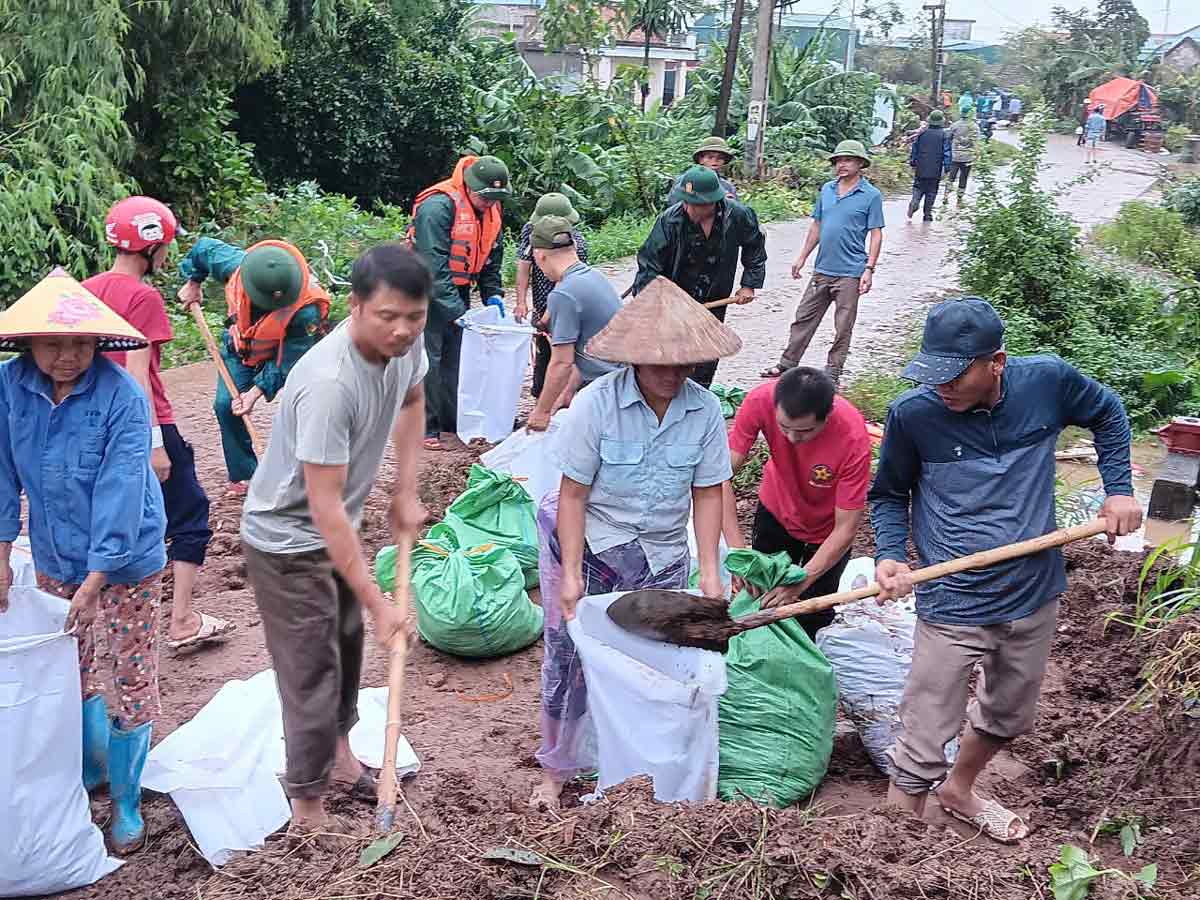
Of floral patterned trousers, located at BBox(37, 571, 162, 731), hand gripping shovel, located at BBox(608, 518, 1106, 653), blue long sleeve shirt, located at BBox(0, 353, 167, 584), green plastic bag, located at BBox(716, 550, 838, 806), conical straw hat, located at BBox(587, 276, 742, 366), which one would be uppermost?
conical straw hat, located at BBox(587, 276, 742, 366)

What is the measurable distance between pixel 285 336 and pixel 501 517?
46.6 inches

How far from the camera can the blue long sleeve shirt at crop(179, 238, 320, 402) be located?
4.83 metres

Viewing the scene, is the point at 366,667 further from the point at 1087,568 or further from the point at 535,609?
the point at 1087,568

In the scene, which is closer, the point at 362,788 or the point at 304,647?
the point at 304,647

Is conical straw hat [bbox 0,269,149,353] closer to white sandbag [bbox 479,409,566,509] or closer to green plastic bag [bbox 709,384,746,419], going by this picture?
white sandbag [bbox 479,409,566,509]

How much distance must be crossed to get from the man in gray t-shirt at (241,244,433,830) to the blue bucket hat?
1312 mm

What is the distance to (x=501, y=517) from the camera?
197 inches

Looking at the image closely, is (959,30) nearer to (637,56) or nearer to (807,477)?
(637,56)

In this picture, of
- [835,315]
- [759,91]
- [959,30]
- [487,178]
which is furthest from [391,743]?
[959,30]

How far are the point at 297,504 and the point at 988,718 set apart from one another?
205 centimetres

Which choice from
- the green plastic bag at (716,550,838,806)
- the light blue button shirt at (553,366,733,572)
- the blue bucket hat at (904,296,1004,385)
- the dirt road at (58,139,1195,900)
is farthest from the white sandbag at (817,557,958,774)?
the blue bucket hat at (904,296,1004,385)

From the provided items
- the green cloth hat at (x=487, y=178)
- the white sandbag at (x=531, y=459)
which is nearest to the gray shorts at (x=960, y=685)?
the white sandbag at (x=531, y=459)

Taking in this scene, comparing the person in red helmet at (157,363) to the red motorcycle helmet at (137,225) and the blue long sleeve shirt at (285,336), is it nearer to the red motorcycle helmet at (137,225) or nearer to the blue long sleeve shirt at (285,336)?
the red motorcycle helmet at (137,225)

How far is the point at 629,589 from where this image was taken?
3.38m
